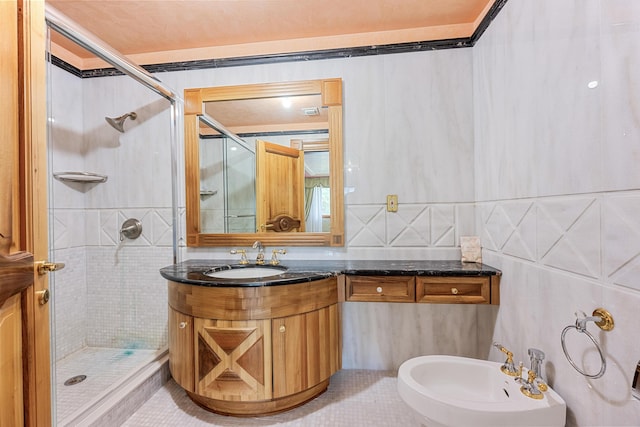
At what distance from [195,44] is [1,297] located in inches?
71.2

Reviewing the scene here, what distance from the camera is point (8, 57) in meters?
0.84

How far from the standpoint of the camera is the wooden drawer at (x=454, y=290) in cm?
144

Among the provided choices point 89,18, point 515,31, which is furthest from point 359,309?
point 89,18

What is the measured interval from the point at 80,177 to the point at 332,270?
73.0 inches

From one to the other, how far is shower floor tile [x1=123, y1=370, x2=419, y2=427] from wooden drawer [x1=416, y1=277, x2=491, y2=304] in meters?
0.56

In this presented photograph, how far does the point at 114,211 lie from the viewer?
6.65 ft

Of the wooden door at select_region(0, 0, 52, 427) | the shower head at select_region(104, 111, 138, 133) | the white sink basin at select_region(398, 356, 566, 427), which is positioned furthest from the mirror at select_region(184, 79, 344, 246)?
the wooden door at select_region(0, 0, 52, 427)

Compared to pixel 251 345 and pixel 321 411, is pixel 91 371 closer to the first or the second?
pixel 251 345

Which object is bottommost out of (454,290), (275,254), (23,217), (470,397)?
(470,397)

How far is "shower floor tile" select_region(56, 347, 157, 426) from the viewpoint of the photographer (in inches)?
55.9

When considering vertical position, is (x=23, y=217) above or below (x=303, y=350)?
above

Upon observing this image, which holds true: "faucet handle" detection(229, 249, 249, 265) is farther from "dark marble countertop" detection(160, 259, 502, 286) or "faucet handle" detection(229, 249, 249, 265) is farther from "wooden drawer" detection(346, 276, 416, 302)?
"wooden drawer" detection(346, 276, 416, 302)

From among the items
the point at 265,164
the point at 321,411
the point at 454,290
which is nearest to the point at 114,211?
the point at 265,164

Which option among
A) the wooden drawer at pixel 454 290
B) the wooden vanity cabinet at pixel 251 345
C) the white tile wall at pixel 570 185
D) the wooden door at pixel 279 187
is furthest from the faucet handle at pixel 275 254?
the white tile wall at pixel 570 185
